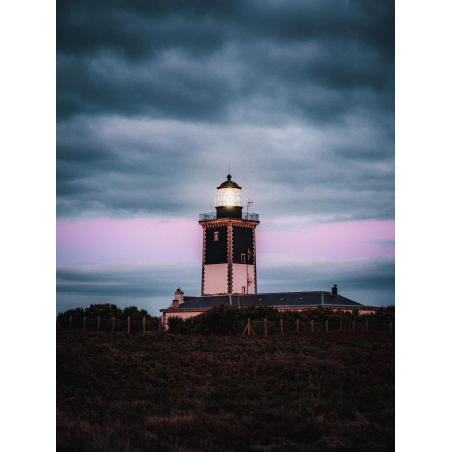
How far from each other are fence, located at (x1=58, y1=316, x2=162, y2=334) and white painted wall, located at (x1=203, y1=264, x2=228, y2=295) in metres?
25.3

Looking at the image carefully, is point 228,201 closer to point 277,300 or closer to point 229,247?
point 229,247

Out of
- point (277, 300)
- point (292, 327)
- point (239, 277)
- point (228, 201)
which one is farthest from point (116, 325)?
point (228, 201)

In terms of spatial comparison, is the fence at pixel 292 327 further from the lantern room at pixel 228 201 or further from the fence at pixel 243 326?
the lantern room at pixel 228 201

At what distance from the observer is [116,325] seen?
33.9 meters

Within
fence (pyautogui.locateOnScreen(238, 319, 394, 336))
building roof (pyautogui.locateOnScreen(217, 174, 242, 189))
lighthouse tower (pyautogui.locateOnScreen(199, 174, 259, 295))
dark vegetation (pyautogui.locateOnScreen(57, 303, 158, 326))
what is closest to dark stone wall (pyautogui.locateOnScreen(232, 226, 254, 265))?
lighthouse tower (pyautogui.locateOnScreen(199, 174, 259, 295))

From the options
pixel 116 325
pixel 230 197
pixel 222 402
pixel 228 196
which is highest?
pixel 228 196

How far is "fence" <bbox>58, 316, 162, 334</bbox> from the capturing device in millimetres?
33219

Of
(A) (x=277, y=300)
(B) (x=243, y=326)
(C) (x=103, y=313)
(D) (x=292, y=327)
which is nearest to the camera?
(B) (x=243, y=326)

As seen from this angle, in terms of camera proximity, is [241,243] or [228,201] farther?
[228,201]

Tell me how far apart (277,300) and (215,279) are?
9631 mm
